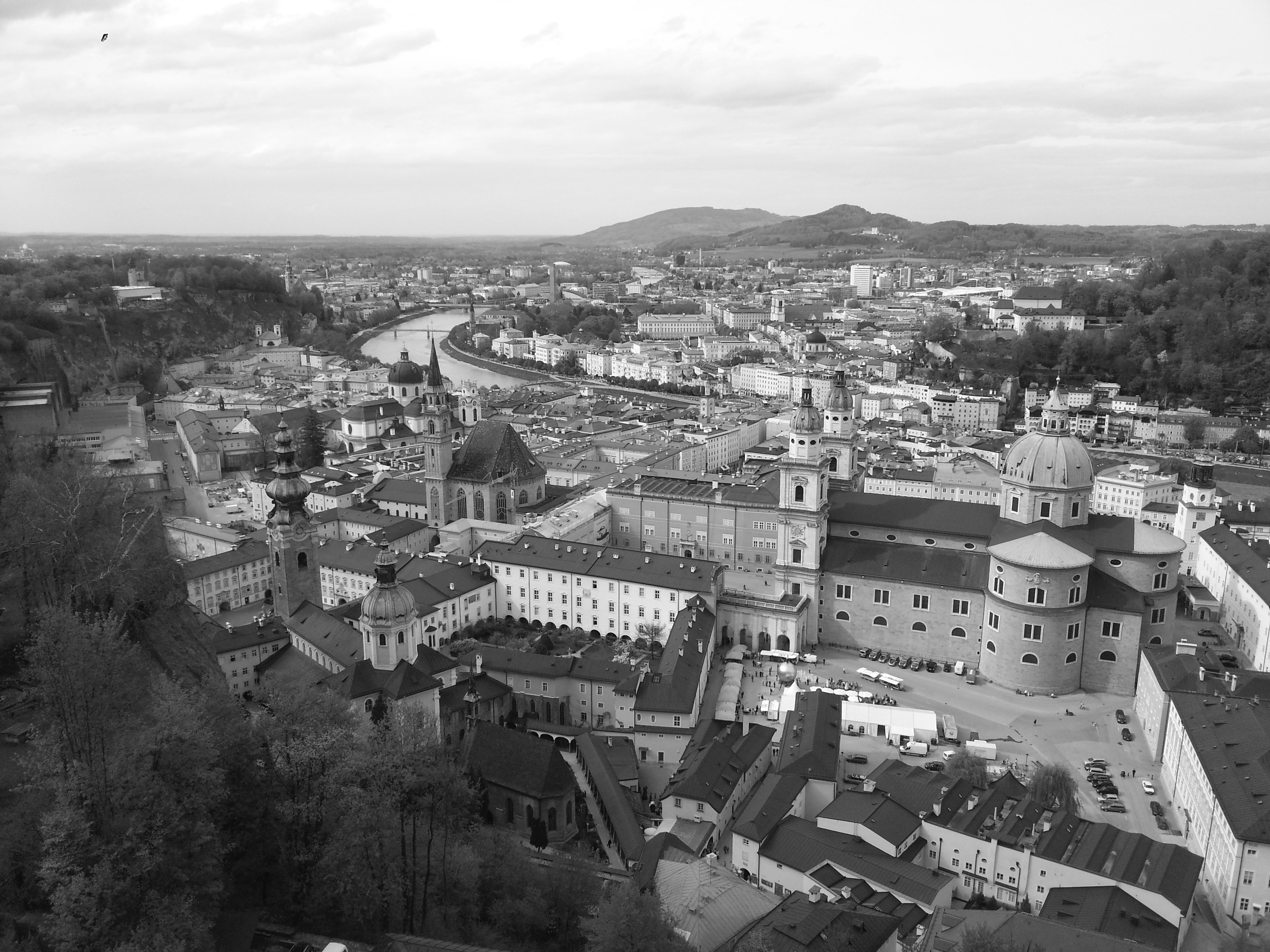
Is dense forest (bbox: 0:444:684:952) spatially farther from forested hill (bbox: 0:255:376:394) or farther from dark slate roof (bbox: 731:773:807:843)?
forested hill (bbox: 0:255:376:394)

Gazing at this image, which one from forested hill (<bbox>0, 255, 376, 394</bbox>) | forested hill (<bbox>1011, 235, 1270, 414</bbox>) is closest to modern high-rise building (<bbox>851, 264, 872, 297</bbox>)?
forested hill (<bbox>1011, 235, 1270, 414</bbox>)

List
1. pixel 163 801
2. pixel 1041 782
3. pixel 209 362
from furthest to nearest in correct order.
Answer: pixel 209 362
pixel 1041 782
pixel 163 801

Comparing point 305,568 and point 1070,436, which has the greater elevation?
point 1070,436

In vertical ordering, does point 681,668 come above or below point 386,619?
below

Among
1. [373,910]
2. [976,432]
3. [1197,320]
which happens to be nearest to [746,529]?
[373,910]

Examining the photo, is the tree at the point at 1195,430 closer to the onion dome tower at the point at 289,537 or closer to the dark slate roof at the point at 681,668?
the dark slate roof at the point at 681,668

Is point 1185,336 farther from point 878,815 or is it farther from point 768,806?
point 768,806

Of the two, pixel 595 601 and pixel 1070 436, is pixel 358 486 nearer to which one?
pixel 595 601

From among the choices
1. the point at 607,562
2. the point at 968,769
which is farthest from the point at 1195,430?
the point at 968,769

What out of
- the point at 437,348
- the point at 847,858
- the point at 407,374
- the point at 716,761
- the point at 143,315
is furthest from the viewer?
the point at 437,348
